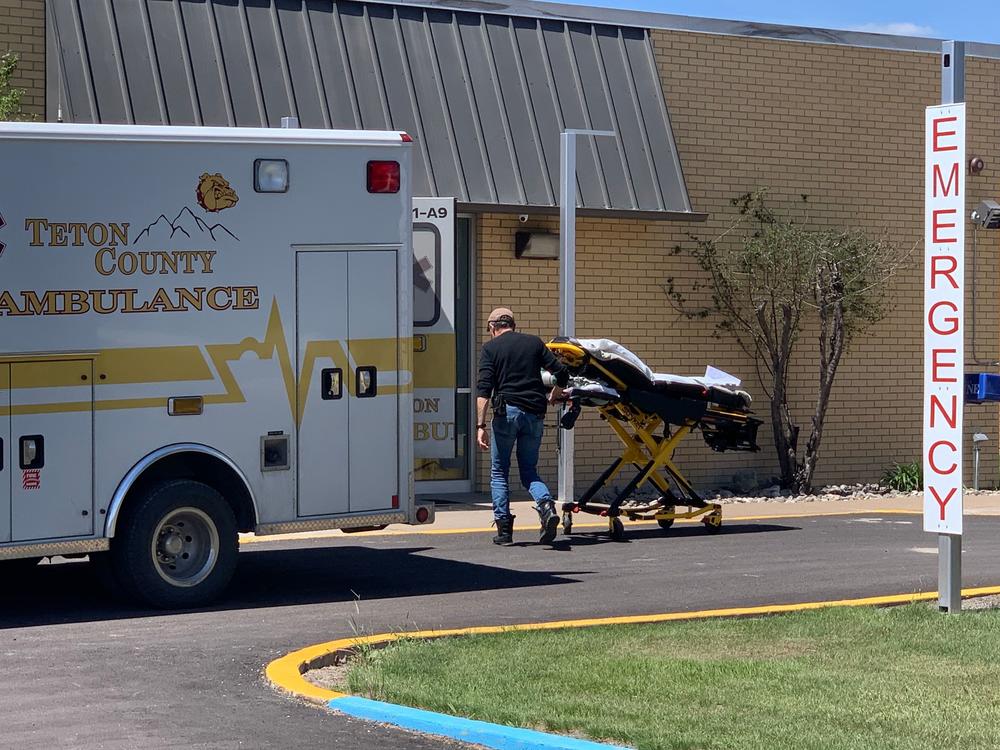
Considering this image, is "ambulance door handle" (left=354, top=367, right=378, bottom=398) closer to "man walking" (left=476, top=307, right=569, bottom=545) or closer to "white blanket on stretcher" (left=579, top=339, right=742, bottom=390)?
"man walking" (left=476, top=307, right=569, bottom=545)

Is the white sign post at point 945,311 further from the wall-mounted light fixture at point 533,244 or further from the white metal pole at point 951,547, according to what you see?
the wall-mounted light fixture at point 533,244

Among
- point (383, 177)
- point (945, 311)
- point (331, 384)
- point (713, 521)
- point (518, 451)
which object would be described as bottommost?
point (713, 521)

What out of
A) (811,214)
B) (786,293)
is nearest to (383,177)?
(786,293)

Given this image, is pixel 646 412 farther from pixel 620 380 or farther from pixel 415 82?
pixel 415 82

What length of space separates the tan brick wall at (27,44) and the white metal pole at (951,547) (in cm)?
908

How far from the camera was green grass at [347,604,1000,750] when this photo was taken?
693 cm

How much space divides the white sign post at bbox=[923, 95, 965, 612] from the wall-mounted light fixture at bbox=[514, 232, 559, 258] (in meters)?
8.15

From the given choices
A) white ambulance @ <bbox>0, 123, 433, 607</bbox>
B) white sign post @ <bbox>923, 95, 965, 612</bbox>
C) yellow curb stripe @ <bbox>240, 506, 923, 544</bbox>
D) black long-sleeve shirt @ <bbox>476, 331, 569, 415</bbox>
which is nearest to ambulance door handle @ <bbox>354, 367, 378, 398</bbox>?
white ambulance @ <bbox>0, 123, 433, 607</bbox>

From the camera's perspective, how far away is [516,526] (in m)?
15.2

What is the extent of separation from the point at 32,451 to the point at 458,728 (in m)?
3.97

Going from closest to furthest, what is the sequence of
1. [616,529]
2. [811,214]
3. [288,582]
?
[288,582] → [616,529] → [811,214]

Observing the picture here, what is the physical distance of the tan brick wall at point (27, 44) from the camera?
15414 millimetres

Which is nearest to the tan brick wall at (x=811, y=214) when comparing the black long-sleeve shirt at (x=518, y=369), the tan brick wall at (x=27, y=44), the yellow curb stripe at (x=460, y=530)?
the yellow curb stripe at (x=460, y=530)

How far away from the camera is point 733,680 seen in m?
7.91
